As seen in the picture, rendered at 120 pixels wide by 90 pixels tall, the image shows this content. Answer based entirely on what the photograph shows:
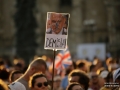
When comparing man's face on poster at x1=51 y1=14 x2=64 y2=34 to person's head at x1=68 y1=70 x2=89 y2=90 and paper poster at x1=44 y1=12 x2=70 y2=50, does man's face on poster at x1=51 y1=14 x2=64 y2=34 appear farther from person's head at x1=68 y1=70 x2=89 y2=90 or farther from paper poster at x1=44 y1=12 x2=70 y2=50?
person's head at x1=68 y1=70 x2=89 y2=90

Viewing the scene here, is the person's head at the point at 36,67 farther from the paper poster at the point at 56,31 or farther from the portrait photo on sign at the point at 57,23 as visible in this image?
the portrait photo on sign at the point at 57,23

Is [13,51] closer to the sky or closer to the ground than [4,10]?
closer to the ground

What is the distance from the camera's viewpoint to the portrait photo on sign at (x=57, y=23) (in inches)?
402

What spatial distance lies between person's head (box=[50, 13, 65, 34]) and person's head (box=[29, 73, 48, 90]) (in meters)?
1.24

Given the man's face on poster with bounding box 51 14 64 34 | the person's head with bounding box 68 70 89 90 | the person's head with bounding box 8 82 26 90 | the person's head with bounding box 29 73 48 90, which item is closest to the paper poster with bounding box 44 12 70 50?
the man's face on poster with bounding box 51 14 64 34

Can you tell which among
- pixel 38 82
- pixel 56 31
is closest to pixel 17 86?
pixel 38 82

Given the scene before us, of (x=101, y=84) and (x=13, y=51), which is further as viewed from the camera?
(x=13, y=51)

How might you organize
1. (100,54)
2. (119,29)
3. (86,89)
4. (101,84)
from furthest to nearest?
1. (119,29)
2. (100,54)
3. (101,84)
4. (86,89)

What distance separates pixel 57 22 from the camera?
10250mm

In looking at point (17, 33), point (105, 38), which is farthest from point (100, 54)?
point (105, 38)

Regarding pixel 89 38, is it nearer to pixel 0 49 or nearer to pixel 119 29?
pixel 119 29

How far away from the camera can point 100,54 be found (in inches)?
997

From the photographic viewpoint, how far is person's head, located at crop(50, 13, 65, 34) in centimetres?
1022

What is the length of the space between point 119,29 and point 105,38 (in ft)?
4.76
